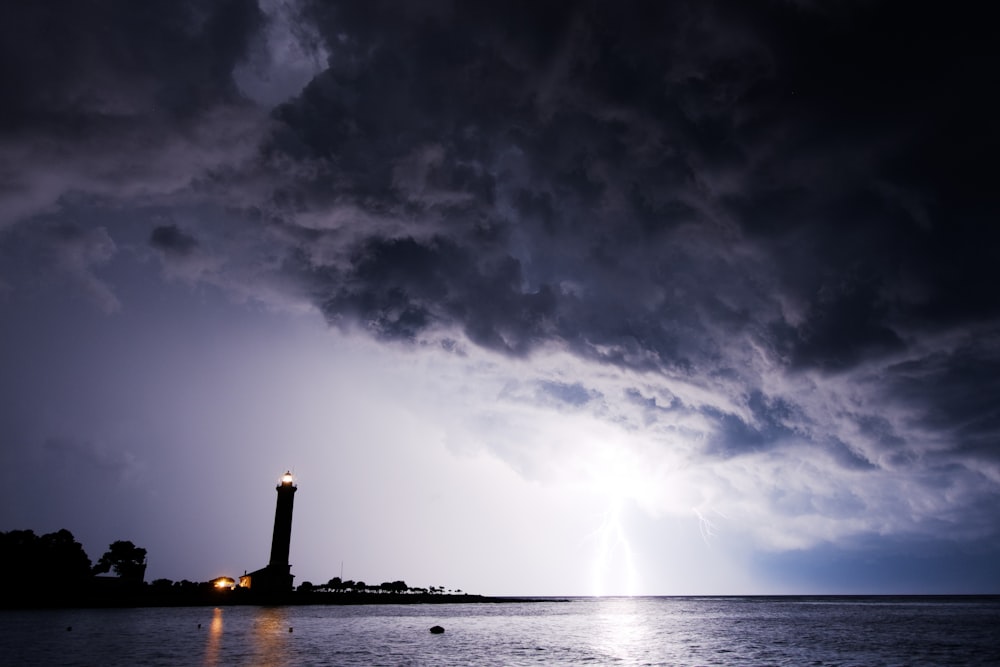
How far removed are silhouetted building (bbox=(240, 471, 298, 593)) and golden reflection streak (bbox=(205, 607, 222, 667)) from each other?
31.4 meters

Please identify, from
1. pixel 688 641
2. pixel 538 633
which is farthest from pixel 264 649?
pixel 688 641

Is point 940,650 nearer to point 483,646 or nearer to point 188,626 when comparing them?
point 483,646

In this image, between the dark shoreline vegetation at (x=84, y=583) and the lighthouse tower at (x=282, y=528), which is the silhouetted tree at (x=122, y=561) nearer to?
the dark shoreline vegetation at (x=84, y=583)

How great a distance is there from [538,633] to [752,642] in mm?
27554

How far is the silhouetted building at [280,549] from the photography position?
125m

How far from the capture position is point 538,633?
3388 inches

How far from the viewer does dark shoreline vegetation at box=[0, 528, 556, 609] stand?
10125cm

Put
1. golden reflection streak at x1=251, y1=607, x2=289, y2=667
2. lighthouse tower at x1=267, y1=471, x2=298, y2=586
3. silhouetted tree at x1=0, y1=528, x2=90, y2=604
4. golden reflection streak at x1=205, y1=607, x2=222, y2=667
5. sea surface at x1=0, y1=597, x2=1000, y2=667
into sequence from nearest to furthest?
golden reflection streak at x1=205, y1=607, x2=222, y2=667 → golden reflection streak at x1=251, y1=607, x2=289, y2=667 → sea surface at x1=0, y1=597, x2=1000, y2=667 → silhouetted tree at x1=0, y1=528, x2=90, y2=604 → lighthouse tower at x1=267, y1=471, x2=298, y2=586

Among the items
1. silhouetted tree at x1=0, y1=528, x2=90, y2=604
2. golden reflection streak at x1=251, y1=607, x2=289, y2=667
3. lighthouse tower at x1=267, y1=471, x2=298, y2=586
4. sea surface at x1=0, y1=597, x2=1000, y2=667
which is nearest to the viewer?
golden reflection streak at x1=251, y1=607, x2=289, y2=667

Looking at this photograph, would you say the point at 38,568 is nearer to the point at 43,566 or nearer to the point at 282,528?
the point at 43,566

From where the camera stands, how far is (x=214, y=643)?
61.7 m

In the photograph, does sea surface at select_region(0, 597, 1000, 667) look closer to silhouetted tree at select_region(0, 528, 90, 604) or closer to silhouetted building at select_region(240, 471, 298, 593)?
silhouetted tree at select_region(0, 528, 90, 604)

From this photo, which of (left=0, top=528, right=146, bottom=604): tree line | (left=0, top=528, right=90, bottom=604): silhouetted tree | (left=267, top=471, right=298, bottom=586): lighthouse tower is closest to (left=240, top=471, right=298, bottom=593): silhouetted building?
(left=267, top=471, right=298, bottom=586): lighthouse tower

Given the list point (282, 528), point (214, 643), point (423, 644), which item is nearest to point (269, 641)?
point (214, 643)
